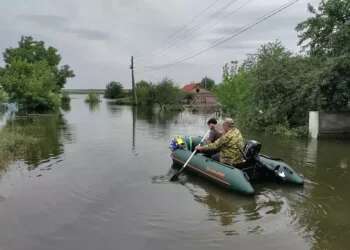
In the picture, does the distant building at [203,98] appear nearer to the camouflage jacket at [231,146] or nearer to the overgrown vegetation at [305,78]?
the overgrown vegetation at [305,78]

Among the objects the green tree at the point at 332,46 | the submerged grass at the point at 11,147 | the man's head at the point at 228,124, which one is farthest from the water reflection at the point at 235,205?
the green tree at the point at 332,46

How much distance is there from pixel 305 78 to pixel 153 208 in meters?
13.0

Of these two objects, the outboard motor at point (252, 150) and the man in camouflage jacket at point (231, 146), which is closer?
the outboard motor at point (252, 150)

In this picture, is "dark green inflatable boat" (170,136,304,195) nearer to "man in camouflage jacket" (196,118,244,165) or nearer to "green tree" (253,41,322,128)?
"man in camouflage jacket" (196,118,244,165)

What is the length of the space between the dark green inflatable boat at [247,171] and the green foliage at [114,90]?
83862 millimetres

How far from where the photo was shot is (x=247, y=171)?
866 centimetres

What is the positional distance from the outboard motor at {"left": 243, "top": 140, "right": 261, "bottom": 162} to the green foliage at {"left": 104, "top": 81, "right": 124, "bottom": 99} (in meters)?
84.2

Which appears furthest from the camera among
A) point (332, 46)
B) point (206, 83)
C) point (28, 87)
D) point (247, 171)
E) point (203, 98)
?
point (206, 83)

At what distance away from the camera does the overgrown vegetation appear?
15.8 m

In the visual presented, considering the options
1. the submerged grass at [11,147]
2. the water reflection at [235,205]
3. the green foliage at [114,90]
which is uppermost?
the green foliage at [114,90]

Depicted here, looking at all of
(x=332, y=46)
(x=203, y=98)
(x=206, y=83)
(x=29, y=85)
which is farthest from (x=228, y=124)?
(x=206, y=83)

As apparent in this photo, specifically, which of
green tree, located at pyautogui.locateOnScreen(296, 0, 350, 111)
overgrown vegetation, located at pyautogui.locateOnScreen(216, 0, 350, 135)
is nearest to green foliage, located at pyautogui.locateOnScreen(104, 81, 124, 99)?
overgrown vegetation, located at pyautogui.locateOnScreen(216, 0, 350, 135)

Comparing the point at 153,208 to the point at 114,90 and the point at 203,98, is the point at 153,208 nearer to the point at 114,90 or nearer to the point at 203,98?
the point at 203,98

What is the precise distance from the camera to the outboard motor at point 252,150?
8.35 meters
